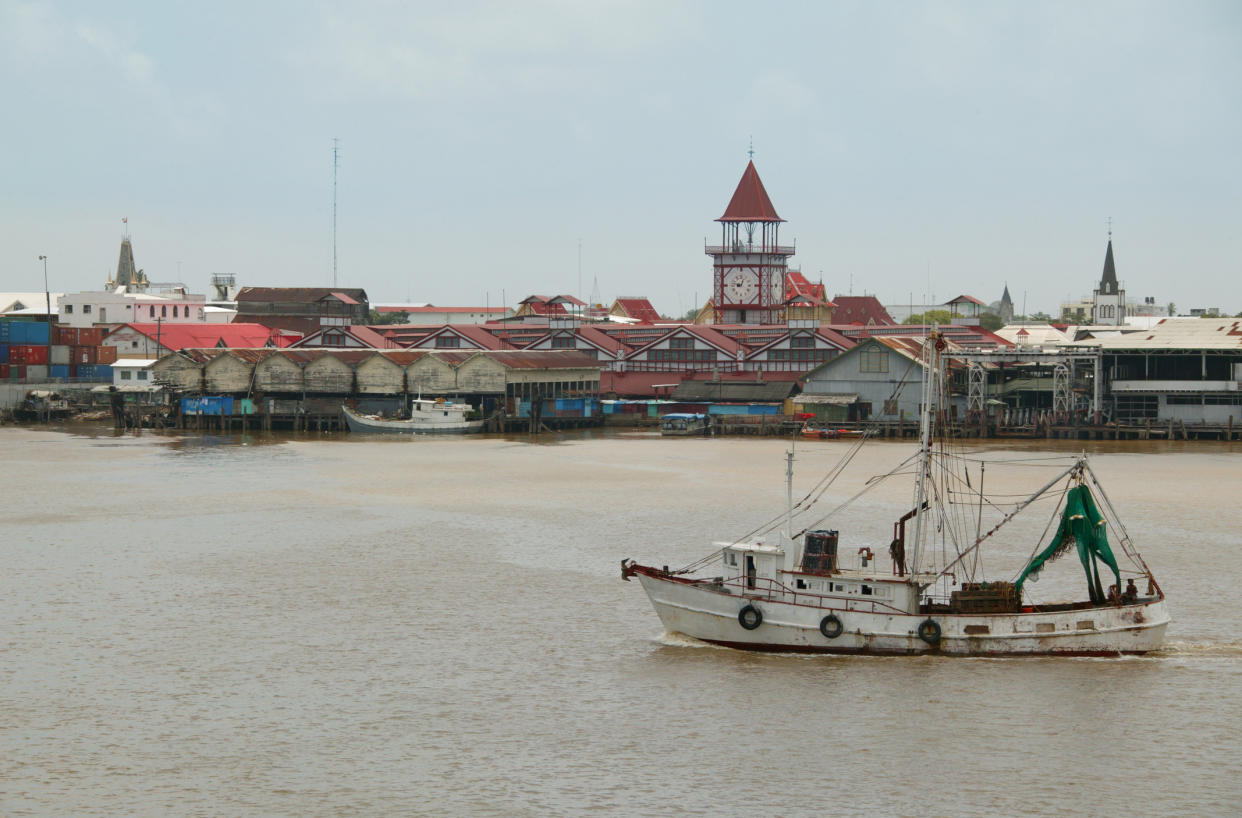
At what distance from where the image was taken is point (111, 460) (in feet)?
222

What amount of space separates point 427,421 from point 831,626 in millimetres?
57208

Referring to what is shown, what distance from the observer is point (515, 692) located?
26.9 m

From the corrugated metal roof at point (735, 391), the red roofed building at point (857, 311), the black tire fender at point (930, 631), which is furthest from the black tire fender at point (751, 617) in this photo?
the red roofed building at point (857, 311)

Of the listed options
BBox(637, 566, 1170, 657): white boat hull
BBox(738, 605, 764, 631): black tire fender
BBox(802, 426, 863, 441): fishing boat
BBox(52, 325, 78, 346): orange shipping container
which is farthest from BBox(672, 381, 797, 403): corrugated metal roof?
BBox(738, 605, 764, 631): black tire fender

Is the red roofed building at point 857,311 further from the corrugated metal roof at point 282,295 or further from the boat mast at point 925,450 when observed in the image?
the boat mast at point 925,450

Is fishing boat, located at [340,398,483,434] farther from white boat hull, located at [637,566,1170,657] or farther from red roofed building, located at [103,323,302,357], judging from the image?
white boat hull, located at [637,566,1170,657]

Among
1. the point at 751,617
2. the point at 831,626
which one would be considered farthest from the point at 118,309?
the point at 831,626

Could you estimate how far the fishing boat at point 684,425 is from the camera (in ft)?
279

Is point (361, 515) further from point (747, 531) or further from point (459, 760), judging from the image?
point (459, 760)

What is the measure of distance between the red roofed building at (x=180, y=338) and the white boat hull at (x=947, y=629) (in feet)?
264

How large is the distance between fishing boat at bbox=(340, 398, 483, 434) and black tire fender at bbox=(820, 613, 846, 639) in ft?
186

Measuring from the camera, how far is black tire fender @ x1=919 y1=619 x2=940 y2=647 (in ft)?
95.1

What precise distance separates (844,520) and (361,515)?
16.3 meters

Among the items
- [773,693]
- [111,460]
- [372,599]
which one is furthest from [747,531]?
[111,460]
